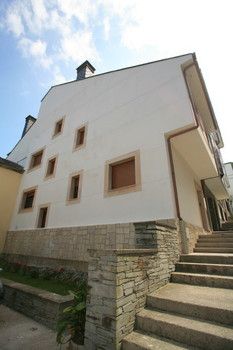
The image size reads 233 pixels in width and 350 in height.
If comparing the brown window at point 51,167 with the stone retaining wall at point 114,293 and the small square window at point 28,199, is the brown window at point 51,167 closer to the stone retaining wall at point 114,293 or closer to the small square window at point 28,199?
the small square window at point 28,199

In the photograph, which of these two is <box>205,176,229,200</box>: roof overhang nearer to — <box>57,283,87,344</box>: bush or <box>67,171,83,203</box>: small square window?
<box>67,171,83,203</box>: small square window

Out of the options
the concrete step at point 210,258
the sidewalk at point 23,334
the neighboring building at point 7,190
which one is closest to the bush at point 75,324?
the sidewalk at point 23,334

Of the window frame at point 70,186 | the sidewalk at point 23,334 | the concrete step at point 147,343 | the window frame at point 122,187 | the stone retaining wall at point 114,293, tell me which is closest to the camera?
the concrete step at point 147,343

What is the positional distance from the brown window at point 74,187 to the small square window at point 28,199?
339 centimetres

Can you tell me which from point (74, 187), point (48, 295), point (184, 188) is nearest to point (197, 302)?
point (48, 295)

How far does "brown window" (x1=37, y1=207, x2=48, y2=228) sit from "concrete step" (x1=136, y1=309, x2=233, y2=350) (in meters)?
8.06

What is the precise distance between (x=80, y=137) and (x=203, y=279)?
8.57 m

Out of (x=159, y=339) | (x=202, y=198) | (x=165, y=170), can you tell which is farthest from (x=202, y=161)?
(x=159, y=339)

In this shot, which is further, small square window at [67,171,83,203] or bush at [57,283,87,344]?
small square window at [67,171,83,203]

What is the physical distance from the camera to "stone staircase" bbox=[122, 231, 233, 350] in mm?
2760

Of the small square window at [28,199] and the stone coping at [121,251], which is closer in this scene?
the stone coping at [121,251]

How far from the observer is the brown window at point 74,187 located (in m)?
9.36

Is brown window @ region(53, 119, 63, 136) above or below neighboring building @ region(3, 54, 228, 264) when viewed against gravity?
above

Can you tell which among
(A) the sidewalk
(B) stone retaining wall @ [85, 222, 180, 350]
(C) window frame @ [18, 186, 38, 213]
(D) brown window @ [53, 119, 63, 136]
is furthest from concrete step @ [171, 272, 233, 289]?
(D) brown window @ [53, 119, 63, 136]
